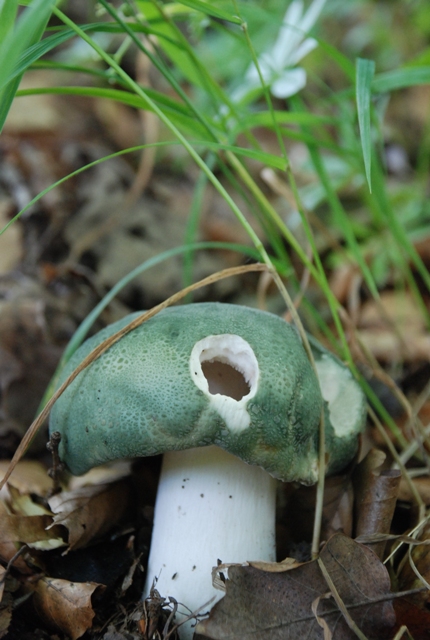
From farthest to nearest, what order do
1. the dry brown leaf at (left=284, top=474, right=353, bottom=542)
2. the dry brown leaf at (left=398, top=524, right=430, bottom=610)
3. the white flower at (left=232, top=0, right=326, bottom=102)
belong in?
the white flower at (left=232, top=0, right=326, bottom=102), the dry brown leaf at (left=284, top=474, right=353, bottom=542), the dry brown leaf at (left=398, top=524, right=430, bottom=610)

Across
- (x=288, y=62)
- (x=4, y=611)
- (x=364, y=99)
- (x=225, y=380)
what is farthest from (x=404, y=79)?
(x=4, y=611)

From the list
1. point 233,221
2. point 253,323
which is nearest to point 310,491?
point 253,323

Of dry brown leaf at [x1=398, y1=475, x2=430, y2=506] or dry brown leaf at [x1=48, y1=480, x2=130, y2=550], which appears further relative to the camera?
dry brown leaf at [x1=398, y1=475, x2=430, y2=506]

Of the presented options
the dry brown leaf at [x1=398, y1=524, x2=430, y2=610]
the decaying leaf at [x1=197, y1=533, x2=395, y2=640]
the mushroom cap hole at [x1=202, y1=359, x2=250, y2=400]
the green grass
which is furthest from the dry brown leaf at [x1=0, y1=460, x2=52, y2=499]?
the dry brown leaf at [x1=398, y1=524, x2=430, y2=610]

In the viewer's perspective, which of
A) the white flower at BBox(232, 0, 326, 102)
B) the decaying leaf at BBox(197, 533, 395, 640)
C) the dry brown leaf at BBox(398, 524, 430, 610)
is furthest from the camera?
the white flower at BBox(232, 0, 326, 102)

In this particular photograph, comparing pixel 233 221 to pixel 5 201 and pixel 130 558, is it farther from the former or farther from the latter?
pixel 130 558

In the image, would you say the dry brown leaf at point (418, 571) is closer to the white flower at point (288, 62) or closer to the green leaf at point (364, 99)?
the green leaf at point (364, 99)

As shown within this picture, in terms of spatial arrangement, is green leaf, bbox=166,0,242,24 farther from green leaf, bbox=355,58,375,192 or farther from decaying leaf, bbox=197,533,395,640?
decaying leaf, bbox=197,533,395,640
